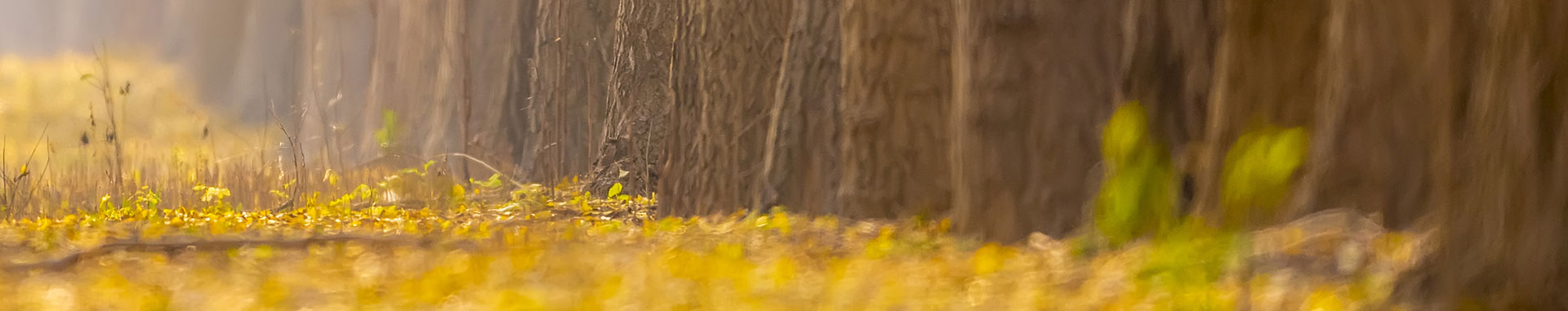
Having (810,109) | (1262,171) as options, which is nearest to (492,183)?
(810,109)

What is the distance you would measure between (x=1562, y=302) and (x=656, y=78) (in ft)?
18.0

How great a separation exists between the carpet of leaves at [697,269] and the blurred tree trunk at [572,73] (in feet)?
13.3

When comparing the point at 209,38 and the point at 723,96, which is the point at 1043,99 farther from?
the point at 209,38

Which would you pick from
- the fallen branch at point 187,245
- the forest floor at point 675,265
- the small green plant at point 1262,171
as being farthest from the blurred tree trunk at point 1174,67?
Answer: the fallen branch at point 187,245

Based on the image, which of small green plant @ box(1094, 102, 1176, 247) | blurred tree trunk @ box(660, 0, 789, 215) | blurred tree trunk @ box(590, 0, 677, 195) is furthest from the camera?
blurred tree trunk @ box(590, 0, 677, 195)

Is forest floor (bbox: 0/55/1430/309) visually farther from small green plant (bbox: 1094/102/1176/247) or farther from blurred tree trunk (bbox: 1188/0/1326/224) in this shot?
blurred tree trunk (bbox: 1188/0/1326/224)

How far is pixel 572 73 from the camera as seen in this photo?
9484 mm

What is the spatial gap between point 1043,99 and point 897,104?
1.00 m

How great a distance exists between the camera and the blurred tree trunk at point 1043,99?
402cm

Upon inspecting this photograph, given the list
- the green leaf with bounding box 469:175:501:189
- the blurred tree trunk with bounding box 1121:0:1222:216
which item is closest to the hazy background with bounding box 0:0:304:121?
the green leaf with bounding box 469:175:501:189

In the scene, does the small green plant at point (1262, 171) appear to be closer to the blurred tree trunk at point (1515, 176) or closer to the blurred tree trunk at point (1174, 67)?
the blurred tree trunk at point (1515, 176)

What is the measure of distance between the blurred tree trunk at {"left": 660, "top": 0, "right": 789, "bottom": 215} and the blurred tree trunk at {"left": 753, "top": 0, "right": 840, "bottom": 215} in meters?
0.17

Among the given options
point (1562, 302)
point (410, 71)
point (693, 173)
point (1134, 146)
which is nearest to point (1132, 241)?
point (1134, 146)

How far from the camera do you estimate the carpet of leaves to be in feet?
9.01
